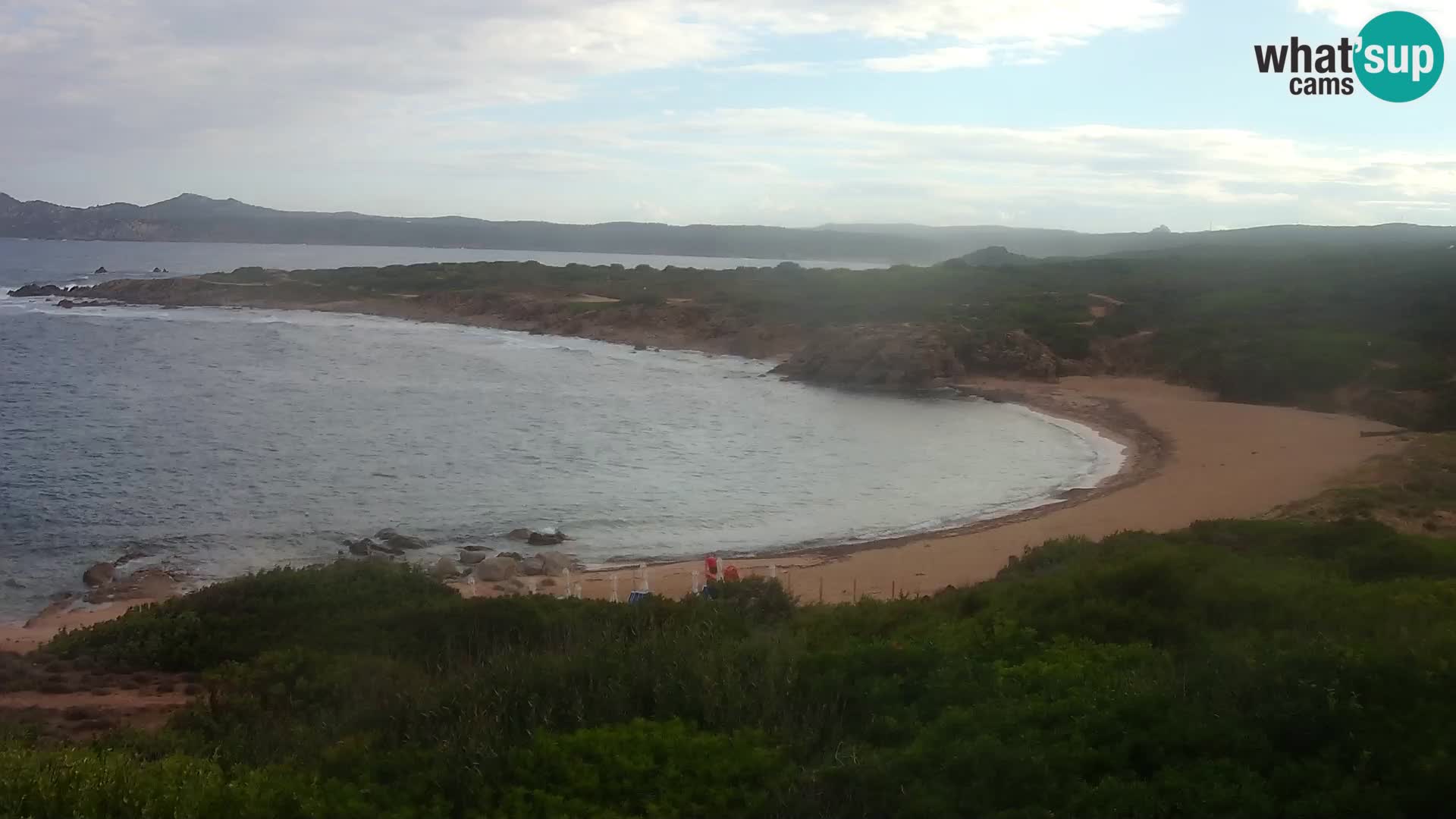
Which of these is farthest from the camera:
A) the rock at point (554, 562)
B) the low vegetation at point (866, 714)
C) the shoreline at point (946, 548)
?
the rock at point (554, 562)

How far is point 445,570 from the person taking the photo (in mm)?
17281

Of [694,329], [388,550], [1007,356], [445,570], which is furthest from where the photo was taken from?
[694,329]

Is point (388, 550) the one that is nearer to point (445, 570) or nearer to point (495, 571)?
point (445, 570)

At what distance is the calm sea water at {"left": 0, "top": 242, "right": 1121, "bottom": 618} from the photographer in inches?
786

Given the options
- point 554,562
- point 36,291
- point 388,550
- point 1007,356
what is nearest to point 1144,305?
point 1007,356

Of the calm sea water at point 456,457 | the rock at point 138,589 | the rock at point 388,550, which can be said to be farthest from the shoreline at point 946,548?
the rock at point 388,550

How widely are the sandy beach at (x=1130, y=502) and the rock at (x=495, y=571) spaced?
34cm

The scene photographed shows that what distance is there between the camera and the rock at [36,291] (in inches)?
2987

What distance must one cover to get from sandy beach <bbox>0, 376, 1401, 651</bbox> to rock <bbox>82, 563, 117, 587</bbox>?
3.92ft

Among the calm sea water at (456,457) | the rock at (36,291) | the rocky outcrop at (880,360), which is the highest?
the rock at (36,291)

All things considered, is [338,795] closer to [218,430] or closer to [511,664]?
[511,664]

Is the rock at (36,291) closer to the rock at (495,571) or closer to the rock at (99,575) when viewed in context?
the rock at (99,575)

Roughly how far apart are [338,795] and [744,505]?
54.5ft

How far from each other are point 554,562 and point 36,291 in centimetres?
7443
